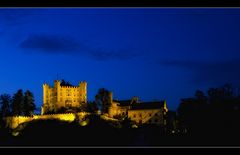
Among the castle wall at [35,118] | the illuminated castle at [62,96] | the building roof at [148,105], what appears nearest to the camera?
the castle wall at [35,118]

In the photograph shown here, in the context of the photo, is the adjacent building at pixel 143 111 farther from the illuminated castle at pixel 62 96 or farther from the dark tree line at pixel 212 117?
the dark tree line at pixel 212 117

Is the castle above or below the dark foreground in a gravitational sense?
above

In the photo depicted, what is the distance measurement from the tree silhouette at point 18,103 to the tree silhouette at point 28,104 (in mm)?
560

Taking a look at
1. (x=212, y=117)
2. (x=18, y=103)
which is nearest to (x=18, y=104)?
(x=18, y=103)

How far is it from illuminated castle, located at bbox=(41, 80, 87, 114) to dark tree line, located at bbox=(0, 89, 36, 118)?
3.83 meters

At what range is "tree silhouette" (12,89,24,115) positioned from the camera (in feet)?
239

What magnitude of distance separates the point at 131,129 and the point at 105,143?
13187 millimetres

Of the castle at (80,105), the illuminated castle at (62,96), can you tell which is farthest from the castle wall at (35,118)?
the illuminated castle at (62,96)

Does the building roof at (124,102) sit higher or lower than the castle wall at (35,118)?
higher

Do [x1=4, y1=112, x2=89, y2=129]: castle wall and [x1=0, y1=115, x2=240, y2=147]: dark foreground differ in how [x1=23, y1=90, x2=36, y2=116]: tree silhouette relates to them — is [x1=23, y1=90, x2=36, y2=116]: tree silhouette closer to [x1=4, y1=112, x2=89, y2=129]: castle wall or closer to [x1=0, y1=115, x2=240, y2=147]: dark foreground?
[x1=4, y1=112, x2=89, y2=129]: castle wall

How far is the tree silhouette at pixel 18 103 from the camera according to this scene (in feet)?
239

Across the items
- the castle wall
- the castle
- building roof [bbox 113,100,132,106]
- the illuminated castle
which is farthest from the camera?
building roof [bbox 113,100,132,106]

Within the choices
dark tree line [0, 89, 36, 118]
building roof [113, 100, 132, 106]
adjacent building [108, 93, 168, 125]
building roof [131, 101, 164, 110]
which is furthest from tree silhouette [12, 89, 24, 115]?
building roof [131, 101, 164, 110]
